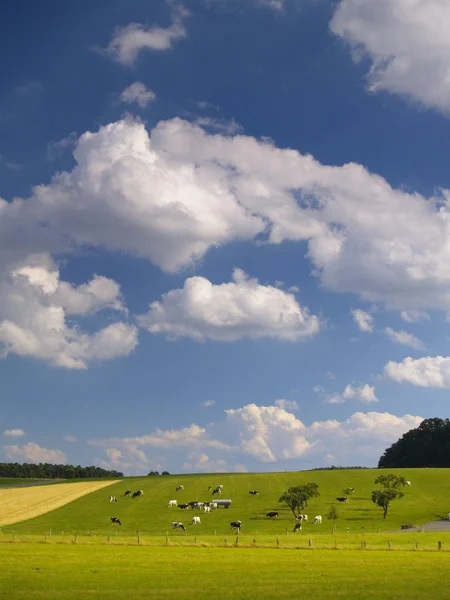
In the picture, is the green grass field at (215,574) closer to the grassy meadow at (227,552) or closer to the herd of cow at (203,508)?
the grassy meadow at (227,552)

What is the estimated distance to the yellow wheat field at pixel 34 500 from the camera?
9356 cm

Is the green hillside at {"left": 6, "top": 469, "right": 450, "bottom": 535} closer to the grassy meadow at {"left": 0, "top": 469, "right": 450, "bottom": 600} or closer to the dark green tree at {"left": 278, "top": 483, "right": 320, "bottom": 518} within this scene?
the grassy meadow at {"left": 0, "top": 469, "right": 450, "bottom": 600}

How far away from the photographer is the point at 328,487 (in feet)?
399

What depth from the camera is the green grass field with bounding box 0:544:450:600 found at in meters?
33.0

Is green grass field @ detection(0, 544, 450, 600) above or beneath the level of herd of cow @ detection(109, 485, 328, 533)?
above

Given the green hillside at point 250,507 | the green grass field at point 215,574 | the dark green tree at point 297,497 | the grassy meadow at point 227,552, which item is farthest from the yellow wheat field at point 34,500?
the green grass field at point 215,574

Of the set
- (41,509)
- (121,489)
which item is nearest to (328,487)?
(121,489)

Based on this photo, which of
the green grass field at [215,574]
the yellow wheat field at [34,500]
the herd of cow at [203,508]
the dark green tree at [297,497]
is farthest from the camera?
the yellow wheat field at [34,500]

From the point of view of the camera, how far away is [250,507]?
330 feet

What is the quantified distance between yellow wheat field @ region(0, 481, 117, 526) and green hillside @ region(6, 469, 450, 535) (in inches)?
108

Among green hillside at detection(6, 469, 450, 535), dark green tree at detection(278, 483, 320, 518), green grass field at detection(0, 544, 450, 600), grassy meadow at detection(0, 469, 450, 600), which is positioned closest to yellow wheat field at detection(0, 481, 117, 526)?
grassy meadow at detection(0, 469, 450, 600)

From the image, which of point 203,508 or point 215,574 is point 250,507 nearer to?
point 203,508

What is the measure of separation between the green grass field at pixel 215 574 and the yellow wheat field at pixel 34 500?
137ft

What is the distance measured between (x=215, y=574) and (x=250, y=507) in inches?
2485
